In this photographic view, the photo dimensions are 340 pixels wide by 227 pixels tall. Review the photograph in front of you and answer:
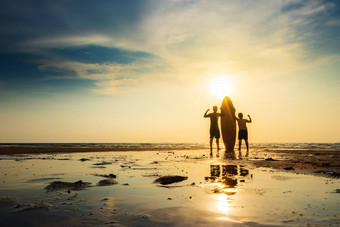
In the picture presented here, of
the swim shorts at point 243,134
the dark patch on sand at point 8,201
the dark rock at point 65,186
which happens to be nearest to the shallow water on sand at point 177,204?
the dark patch on sand at point 8,201

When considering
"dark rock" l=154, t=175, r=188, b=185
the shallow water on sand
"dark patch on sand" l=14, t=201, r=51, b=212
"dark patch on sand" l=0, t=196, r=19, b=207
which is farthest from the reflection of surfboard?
"dark patch on sand" l=14, t=201, r=51, b=212

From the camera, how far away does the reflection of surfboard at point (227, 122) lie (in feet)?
79.0

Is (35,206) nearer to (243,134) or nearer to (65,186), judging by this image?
(65,186)

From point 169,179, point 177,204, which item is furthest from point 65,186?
point 177,204

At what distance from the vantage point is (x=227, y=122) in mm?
24469

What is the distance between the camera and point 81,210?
461cm

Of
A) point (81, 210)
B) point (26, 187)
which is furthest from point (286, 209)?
point (26, 187)

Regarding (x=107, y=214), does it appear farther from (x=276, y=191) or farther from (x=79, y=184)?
(x=276, y=191)

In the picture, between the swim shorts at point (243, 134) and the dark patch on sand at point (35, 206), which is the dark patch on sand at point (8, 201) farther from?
the swim shorts at point (243, 134)

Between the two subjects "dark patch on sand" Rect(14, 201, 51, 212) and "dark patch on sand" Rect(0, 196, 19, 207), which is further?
"dark patch on sand" Rect(0, 196, 19, 207)

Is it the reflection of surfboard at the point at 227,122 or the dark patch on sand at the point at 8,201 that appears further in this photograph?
the reflection of surfboard at the point at 227,122

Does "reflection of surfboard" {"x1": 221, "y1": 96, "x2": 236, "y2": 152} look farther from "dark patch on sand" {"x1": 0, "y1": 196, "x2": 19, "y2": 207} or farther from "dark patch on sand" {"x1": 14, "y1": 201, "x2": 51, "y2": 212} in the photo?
"dark patch on sand" {"x1": 14, "y1": 201, "x2": 51, "y2": 212}

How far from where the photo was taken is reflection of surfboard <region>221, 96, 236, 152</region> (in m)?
24.1

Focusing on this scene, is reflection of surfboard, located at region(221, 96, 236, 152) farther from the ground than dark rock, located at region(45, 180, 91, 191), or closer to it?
farther from the ground
